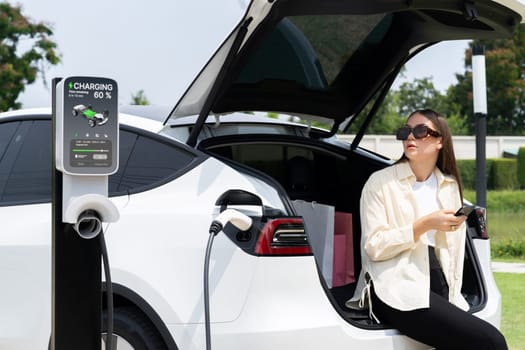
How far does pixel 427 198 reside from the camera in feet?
13.2

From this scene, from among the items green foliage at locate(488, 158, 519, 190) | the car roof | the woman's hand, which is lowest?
the woman's hand

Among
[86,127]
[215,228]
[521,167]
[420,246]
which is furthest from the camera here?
[521,167]

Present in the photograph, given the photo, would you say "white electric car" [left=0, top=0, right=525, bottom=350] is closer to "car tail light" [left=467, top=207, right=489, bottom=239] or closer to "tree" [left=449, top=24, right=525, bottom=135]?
"car tail light" [left=467, top=207, right=489, bottom=239]

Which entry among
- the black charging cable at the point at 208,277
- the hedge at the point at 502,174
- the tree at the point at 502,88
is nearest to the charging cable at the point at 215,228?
the black charging cable at the point at 208,277

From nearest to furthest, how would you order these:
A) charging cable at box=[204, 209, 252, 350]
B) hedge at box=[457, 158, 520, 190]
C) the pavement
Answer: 1. charging cable at box=[204, 209, 252, 350]
2. the pavement
3. hedge at box=[457, 158, 520, 190]

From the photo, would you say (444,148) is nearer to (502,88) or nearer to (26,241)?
(26,241)

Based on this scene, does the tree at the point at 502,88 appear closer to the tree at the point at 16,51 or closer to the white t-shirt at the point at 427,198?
the tree at the point at 16,51

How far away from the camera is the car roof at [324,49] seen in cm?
369

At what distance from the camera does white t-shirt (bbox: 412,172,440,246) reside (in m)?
3.98

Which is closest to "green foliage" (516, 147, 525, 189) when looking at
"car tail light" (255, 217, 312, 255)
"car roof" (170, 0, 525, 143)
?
"car roof" (170, 0, 525, 143)

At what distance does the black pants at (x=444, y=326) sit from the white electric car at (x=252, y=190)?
2.7 inches

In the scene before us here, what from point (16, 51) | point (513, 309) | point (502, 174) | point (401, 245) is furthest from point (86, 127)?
point (502, 174)

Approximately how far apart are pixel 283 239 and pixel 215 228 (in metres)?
0.28

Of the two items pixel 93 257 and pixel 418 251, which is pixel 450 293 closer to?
pixel 418 251
